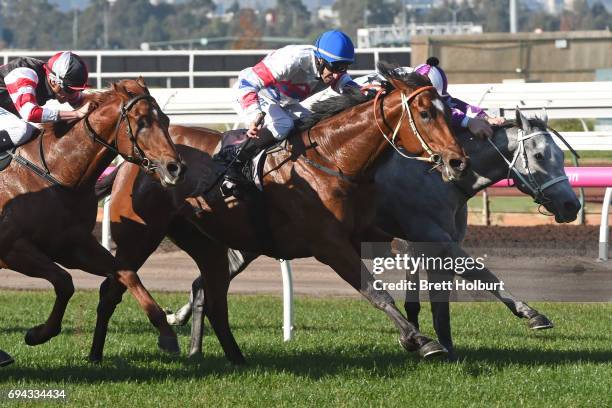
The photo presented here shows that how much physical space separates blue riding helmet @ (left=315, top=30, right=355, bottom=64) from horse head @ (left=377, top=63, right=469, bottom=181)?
30 cm

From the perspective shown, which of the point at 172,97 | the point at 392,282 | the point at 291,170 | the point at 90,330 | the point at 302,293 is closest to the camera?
the point at 291,170

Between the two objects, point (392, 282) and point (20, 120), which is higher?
point (20, 120)

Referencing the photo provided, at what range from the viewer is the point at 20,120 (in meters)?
6.48

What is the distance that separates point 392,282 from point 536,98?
825 cm

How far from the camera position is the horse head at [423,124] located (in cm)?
638

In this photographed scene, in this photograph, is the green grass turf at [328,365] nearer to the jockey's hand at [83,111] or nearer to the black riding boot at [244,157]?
the black riding boot at [244,157]

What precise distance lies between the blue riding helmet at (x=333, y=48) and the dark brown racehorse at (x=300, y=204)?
0.30 metres

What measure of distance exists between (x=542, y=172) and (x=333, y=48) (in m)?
1.65

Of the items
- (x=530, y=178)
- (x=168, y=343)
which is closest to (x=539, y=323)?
(x=530, y=178)

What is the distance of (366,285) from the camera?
21.3ft

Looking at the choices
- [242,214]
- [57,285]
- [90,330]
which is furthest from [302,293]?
[57,285]

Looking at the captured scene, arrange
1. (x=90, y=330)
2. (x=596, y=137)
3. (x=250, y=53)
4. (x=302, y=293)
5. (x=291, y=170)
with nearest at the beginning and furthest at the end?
1. (x=291, y=170)
2. (x=90, y=330)
3. (x=302, y=293)
4. (x=596, y=137)
5. (x=250, y=53)

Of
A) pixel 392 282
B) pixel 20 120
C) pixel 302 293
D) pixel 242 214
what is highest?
pixel 20 120

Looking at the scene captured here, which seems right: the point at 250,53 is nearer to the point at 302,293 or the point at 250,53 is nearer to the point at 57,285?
the point at 302,293
